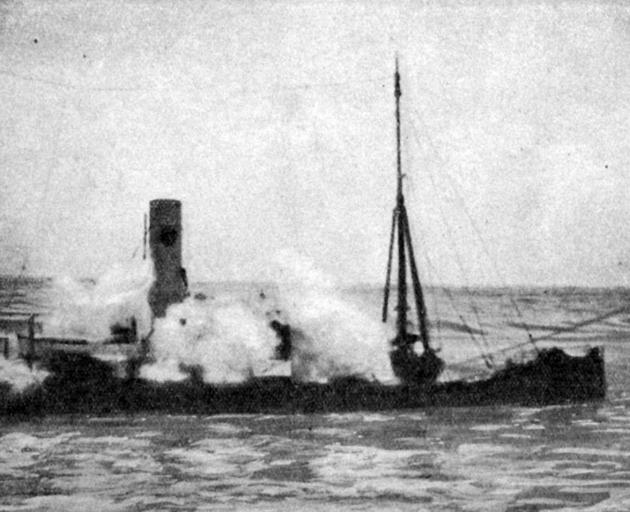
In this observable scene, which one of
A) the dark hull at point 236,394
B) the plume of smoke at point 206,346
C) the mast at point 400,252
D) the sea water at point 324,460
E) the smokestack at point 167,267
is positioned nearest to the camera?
the sea water at point 324,460

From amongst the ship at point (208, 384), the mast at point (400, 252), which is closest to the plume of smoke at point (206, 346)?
the ship at point (208, 384)

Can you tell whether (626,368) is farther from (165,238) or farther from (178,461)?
(178,461)

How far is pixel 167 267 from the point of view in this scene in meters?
16.7

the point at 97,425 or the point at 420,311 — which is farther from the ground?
the point at 420,311

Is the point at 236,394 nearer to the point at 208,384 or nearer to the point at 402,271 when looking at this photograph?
the point at 208,384

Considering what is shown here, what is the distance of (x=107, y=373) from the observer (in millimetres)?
15633

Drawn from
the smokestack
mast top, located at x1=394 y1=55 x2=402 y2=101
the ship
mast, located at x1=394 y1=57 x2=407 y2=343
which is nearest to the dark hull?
the ship

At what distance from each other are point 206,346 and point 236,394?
4.08 ft

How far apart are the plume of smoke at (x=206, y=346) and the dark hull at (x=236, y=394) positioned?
1.38 feet

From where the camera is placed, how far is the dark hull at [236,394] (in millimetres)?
15406

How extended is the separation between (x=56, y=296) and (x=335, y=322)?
6349mm

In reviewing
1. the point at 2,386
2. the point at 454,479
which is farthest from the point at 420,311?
the point at 2,386

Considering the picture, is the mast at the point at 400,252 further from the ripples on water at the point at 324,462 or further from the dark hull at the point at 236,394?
the ripples on water at the point at 324,462

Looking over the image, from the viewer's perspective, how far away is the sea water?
10.0m
